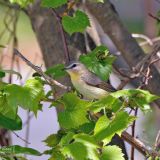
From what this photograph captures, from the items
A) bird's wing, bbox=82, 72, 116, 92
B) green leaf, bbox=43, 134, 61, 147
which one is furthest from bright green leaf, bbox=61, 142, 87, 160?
bird's wing, bbox=82, 72, 116, 92

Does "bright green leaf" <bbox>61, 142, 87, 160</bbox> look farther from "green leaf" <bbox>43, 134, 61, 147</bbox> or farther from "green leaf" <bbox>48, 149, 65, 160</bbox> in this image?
"green leaf" <bbox>43, 134, 61, 147</bbox>

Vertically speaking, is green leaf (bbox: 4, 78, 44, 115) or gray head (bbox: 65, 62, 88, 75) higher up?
green leaf (bbox: 4, 78, 44, 115)

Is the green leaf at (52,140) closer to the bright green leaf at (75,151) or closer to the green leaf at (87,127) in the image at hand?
the green leaf at (87,127)

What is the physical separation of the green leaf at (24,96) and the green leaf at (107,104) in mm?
234

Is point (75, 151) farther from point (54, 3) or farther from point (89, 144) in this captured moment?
point (54, 3)

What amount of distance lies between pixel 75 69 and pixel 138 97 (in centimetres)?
116

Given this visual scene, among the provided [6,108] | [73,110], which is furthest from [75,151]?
[6,108]

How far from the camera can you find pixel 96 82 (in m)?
3.65

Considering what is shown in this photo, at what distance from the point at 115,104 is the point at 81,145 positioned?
0.25m

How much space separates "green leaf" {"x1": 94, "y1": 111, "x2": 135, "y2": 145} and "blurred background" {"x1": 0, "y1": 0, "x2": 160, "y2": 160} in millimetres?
926

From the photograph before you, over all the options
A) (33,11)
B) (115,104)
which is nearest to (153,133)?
(33,11)

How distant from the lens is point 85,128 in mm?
2625

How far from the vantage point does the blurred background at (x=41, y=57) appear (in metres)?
5.41

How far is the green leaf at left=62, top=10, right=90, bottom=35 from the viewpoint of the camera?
2.87 meters
